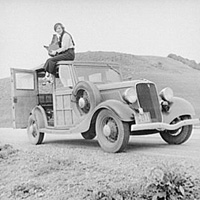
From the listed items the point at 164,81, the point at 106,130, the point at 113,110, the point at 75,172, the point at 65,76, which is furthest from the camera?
the point at 164,81

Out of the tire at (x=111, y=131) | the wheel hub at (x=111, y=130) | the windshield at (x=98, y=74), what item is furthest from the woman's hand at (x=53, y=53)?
the wheel hub at (x=111, y=130)

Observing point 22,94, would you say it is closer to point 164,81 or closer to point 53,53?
point 53,53

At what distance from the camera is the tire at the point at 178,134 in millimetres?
3383

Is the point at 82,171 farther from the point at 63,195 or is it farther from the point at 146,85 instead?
the point at 146,85

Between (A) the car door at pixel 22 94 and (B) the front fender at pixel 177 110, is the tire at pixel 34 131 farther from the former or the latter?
(B) the front fender at pixel 177 110

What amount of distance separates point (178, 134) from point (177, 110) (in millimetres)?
309

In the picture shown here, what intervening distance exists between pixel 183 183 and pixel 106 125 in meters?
1.47

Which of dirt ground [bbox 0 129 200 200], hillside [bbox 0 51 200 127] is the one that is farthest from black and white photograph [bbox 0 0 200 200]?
hillside [bbox 0 51 200 127]

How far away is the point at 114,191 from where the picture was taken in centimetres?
158

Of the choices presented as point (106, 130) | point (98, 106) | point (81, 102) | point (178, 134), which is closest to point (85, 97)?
point (81, 102)

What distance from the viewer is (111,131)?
2953 mm

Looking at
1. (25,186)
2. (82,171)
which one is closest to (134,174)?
(82,171)

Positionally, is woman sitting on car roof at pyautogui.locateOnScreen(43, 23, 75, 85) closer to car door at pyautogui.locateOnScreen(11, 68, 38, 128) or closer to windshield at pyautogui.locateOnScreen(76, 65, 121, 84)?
windshield at pyautogui.locateOnScreen(76, 65, 121, 84)

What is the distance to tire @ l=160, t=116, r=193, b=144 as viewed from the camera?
3383 millimetres
